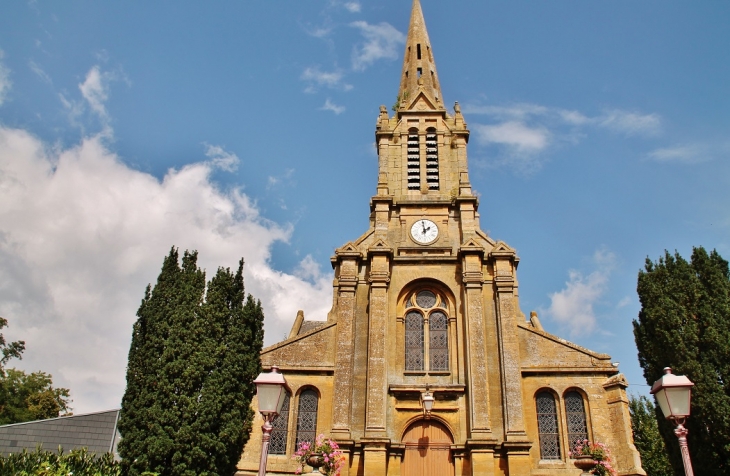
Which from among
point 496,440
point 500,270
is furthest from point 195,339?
point 500,270

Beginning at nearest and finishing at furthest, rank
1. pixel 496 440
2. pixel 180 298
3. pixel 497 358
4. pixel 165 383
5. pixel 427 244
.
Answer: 1. pixel 165 383
2. pixel 180 298
3. pixel 496 440
4. pixel 497 358
5. pixel 427 244

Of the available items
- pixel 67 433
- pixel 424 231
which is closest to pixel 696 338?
pixel 424 231

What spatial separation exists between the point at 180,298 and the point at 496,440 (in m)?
12.9

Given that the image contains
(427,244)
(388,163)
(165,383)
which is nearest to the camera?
(165,383)

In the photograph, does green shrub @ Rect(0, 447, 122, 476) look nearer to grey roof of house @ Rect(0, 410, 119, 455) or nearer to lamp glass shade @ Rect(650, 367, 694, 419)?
grey roof of house @ Rect(0, 410, 119, 455)

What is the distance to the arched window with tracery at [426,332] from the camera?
82.4ft

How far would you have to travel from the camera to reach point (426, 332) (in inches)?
1011

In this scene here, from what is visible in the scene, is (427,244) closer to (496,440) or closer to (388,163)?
(388,163)

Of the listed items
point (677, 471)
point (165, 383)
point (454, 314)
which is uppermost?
point (454, 314)

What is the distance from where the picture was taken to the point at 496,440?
2247 cm

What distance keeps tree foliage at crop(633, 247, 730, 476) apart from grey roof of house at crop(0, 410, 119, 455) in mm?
18881

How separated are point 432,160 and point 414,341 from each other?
10286mm

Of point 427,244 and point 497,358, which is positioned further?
point 427,244

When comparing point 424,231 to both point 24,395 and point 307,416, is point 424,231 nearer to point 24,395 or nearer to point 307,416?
point 307,416
